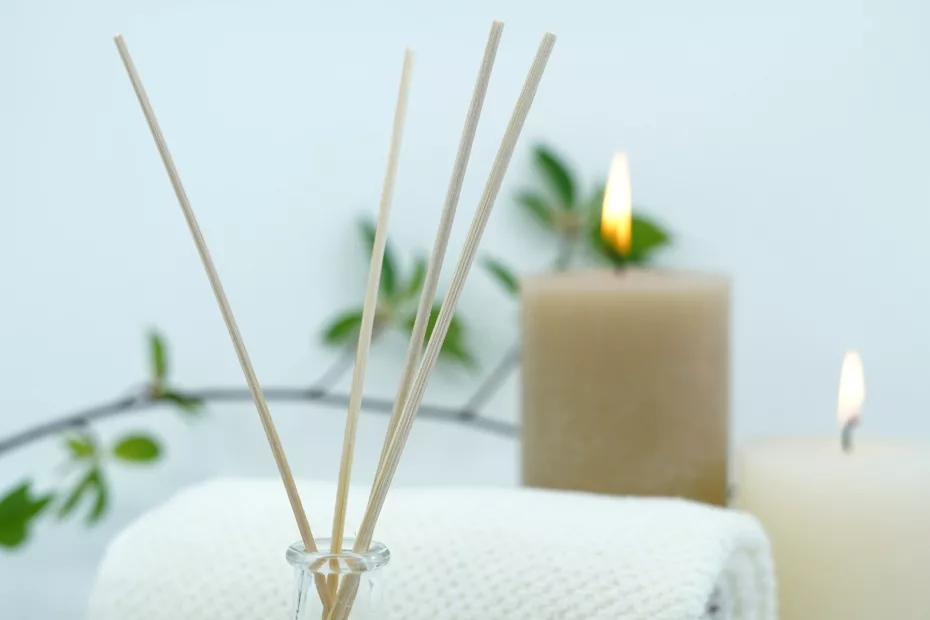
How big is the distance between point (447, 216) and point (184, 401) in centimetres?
42

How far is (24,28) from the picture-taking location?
629 mm

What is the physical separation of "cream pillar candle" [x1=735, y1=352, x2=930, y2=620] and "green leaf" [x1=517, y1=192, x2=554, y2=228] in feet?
0.89

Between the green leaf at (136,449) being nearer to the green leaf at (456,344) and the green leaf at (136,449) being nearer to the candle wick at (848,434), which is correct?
the green leaf at (456,344)

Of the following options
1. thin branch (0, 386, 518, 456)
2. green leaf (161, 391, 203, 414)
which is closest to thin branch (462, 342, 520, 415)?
thin branch (0, 386, 518, 456)

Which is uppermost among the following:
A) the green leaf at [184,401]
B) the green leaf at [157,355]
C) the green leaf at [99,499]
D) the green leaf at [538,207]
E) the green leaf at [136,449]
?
Answer: the green leaf at [538,207]

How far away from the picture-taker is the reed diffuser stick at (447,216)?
21cm

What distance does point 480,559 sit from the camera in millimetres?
297

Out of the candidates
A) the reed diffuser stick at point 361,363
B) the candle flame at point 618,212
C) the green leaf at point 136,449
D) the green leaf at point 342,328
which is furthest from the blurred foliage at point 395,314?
the reed diffuser stick at point 361,363

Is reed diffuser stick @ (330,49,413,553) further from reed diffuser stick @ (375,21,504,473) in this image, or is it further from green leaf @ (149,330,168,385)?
green leaf @ (149,330,168,385)

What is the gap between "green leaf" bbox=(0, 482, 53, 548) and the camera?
54 cm

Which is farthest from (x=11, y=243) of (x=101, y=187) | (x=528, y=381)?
(x=528, y=381)

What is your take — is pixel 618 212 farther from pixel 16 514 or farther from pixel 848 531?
pixel 16 514

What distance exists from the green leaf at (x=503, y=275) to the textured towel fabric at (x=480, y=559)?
23 cm

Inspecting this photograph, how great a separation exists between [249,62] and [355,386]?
44cm
